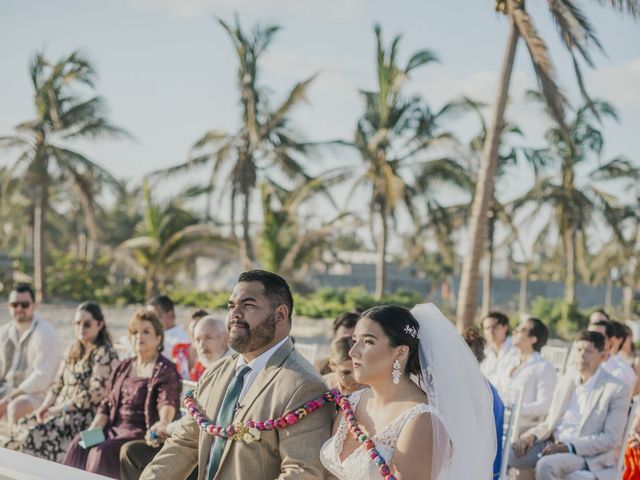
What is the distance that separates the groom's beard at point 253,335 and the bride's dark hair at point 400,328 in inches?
16.5

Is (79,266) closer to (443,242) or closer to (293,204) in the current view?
(293,204)

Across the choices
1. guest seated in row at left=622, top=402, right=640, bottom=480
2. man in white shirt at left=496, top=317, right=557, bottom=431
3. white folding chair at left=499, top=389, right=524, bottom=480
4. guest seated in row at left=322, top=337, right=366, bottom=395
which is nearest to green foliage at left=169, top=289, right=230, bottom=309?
man in white shirt at left=496, top=317, right=557, bottom=431

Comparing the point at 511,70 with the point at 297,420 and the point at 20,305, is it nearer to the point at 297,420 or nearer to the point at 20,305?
the point at 20,305

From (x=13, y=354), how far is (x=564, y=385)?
5.18m

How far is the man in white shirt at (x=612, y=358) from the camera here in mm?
6645

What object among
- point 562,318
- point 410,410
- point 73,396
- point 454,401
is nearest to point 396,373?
point 410,410

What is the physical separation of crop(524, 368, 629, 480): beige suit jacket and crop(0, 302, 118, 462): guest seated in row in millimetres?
3657

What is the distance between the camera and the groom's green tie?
322 centimetres

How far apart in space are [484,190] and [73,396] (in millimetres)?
8187

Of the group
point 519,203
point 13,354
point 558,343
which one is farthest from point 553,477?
point 519,203

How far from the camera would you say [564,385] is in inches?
224

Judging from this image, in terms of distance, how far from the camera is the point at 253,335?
10.6 ft

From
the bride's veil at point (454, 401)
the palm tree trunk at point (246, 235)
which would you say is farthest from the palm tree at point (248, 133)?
the bride's veil at point (454, 401)

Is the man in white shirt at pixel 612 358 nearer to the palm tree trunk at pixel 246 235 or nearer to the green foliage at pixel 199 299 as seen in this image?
the palm tree trunk at pixel 246 235
